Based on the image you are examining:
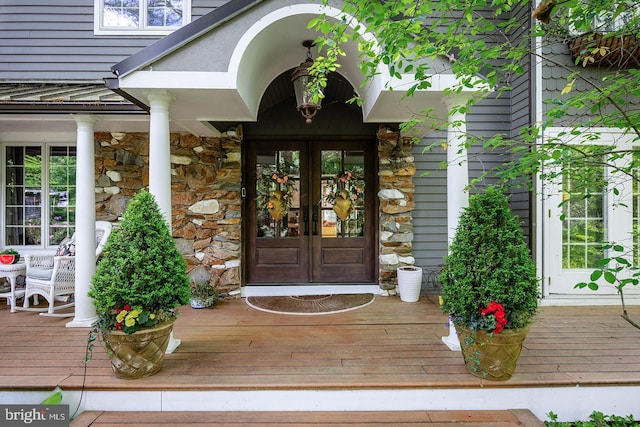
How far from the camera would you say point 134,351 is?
2400mm

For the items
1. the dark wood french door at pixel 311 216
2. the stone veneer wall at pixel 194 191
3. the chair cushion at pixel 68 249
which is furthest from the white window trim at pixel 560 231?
the chair cushion at pixel 68 249

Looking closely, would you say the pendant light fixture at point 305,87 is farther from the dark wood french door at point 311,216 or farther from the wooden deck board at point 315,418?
the wooden deck board at point 315,418

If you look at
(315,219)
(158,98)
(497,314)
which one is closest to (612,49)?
(497,314)

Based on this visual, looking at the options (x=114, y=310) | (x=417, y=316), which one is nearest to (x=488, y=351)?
(x=417, y=316)

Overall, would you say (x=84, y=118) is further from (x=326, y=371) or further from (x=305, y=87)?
(x=326, y=371)

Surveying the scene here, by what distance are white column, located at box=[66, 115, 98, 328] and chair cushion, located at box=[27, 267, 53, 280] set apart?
750 millimetres

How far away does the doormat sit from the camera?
3941 millimetres

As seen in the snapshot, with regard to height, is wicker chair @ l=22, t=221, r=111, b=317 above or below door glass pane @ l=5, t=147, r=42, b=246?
below

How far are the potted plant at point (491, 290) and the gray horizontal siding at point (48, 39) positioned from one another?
477cm

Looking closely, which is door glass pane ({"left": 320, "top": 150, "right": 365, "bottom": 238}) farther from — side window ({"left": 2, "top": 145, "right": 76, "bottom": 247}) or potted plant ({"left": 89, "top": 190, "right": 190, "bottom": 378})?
side window ({"left": 2, "top": 145, "right": 76, "bottom": 247})

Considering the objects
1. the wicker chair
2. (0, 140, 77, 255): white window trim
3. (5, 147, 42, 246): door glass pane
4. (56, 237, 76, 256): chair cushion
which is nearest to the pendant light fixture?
the wicker chair

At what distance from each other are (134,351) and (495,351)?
261 cm

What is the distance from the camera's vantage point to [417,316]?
3.72m

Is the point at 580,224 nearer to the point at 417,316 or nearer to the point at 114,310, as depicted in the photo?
the point at 417,316
